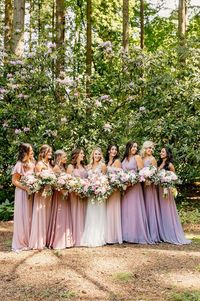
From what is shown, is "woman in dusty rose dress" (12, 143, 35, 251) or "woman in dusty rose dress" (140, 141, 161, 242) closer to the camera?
"woman in dusty rose dress" (12, 143, 35, 251)

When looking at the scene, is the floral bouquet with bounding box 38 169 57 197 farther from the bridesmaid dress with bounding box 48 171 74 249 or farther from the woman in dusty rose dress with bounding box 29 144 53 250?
the bridesmaid dress with bounding box 48 171 74 249

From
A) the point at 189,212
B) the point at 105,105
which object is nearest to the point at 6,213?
the point at 105,105

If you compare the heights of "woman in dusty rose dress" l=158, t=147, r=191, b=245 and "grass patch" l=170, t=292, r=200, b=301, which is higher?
"woman in dusty rose dress" l=158, t=147, r=191, b=245

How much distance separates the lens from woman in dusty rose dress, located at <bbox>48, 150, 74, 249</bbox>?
8.18 meters

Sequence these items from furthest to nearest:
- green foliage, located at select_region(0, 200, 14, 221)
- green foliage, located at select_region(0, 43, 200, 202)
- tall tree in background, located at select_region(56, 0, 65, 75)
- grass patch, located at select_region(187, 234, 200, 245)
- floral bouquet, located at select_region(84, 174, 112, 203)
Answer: tall tree in background, located at select_region(56, 0, 65, 75), green foliage, located at select_region(0, 43, 200, 202), green foliage, located at select_region(0, 200, 14, 221), grass patch, located at select_region(187, 234, 200, 245), floral bouquet, located at select_region(84, 174, 112, 203)

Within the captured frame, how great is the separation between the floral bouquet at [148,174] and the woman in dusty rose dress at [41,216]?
1.80 m

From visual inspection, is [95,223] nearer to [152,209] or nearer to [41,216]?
[41,216]

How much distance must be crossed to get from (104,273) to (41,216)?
206 centimetres

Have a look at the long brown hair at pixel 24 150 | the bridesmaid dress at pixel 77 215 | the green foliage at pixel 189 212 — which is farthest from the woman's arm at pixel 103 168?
the green foliage at pixel 189 212

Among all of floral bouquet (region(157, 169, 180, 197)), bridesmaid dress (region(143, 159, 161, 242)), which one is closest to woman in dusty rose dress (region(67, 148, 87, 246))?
bridesmaid dress (region(143, 159, 161, 242))

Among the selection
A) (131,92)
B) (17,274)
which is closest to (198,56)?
(131,92)

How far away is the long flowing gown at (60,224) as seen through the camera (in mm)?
8172

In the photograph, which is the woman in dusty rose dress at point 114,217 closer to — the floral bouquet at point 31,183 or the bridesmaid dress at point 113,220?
the bridesmaid dress at point 113,220

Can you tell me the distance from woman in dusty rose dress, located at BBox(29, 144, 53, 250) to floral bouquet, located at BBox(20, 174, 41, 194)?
16 centimetres
